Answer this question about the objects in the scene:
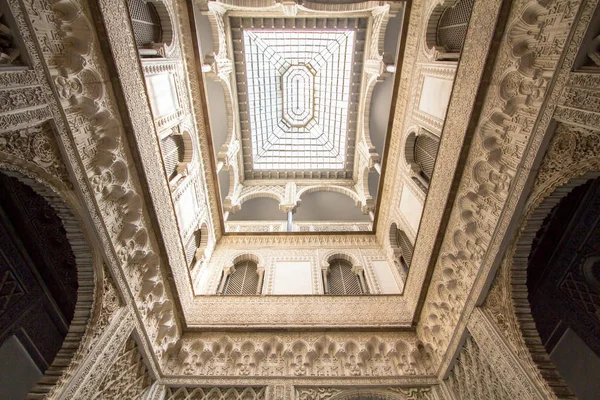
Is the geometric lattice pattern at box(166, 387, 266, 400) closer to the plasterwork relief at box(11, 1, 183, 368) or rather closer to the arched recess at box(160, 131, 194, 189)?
the plasterwork relief at box(11, 1, 183, 368)

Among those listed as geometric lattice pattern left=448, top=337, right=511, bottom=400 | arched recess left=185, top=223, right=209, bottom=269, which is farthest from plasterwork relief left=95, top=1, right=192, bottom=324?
geometric lattice pattern left=448, top=337, right=511, bottom=400

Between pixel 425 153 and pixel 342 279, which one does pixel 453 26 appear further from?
pixel 342 279

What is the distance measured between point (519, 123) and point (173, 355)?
605cm

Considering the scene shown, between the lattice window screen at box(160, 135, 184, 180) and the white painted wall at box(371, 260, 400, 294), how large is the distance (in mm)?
5074

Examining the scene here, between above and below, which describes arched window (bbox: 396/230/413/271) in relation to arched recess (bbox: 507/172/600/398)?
below

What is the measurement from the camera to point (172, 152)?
20.4 feet

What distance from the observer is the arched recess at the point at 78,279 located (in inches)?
125

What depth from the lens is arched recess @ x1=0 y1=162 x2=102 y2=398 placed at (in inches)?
125

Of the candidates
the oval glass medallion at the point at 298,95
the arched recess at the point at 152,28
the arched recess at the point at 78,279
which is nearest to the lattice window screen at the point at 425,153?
the arched recess at the point at 152,28

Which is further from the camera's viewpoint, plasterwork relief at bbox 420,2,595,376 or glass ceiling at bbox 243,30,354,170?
glass ceiling at bbox 243,30,354,170

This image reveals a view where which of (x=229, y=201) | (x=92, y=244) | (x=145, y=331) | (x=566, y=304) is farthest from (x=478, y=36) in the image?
(x=229, y=201)

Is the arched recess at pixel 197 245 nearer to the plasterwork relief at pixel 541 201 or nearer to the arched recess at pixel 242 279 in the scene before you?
the arched recess at pixel 242 279

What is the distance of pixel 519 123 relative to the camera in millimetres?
3543

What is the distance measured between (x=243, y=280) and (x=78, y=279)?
4344 millimetres
